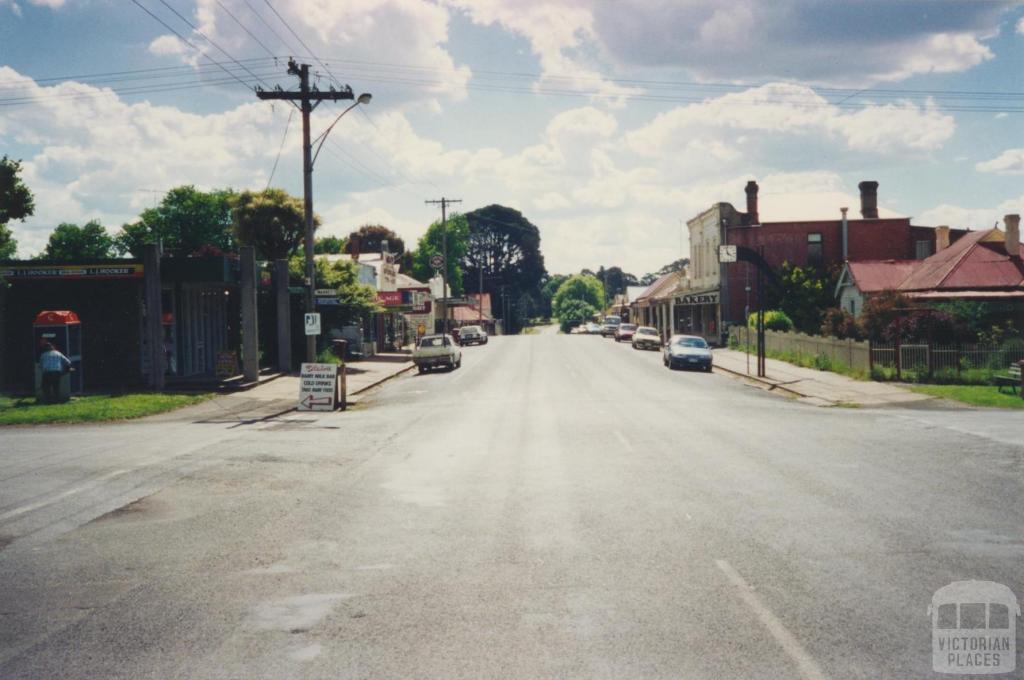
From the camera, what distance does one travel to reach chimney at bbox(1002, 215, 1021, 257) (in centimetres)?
3909

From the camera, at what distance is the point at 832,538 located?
8500mm

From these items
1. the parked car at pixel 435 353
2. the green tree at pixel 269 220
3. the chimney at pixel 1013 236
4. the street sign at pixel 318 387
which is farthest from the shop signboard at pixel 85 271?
the chimney at pixel 1013 236

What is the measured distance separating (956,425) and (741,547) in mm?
12313

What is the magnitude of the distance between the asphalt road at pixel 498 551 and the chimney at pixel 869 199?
4464cm

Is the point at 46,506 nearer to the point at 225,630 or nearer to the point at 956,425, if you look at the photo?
the point at 225,630

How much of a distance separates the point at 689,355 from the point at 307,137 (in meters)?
19.8

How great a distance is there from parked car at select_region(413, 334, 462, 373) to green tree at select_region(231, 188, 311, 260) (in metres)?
25.4

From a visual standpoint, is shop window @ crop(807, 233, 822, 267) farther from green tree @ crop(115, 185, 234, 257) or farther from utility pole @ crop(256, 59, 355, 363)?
green tree @ crop(115, 185, 234, 257)

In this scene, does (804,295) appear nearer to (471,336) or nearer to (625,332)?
(625,332)

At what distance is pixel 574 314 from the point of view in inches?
5748

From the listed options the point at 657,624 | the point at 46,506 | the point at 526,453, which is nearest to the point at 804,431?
the point at 526,453

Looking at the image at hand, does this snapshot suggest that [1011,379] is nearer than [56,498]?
No

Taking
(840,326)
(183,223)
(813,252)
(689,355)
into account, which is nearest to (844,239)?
(813,252)
